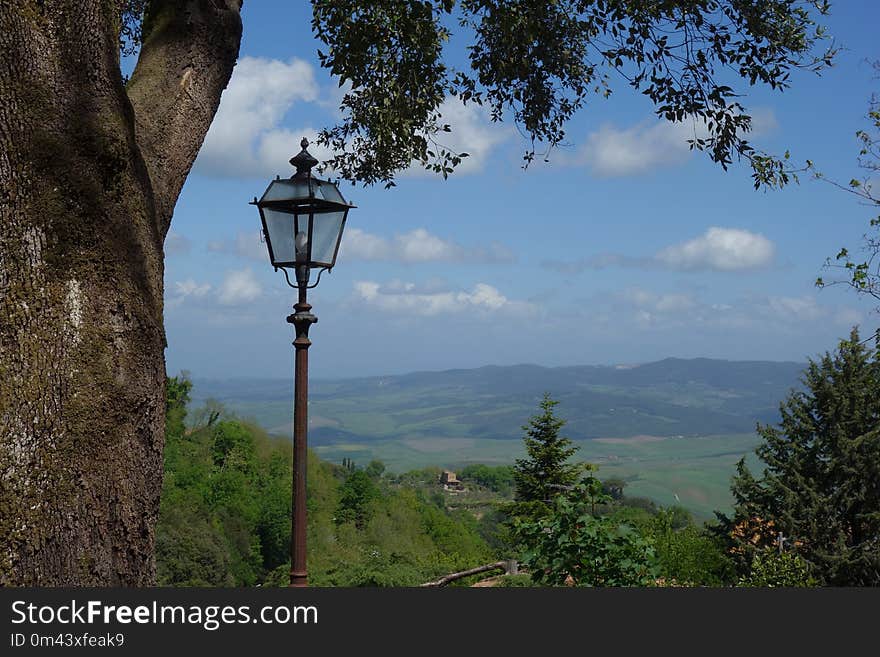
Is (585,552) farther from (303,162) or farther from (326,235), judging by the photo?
(303,162)

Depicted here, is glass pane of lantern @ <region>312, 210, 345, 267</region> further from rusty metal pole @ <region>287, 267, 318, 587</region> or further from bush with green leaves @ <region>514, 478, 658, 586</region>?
bush with green leaves @ <region>514, 478, 658, 586</region>

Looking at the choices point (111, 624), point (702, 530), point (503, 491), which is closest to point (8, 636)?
point (111, 624)

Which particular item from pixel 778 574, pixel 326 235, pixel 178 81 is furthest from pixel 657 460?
pixel 178 81

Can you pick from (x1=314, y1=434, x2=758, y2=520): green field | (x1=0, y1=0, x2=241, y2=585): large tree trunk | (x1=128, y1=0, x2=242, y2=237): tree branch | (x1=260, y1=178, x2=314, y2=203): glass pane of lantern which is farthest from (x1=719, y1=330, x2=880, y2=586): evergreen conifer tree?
(x1=314, y1=434, x2=758, y2=520): green field

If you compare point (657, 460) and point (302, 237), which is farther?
point (657, 460)

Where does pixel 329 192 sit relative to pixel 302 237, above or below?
above

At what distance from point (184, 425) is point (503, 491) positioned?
61.0m

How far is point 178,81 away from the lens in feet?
13.2

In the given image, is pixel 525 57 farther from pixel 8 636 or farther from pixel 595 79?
pixel 8 636

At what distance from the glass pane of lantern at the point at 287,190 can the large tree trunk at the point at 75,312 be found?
1554mm

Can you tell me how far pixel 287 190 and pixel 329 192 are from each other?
252 millimetres

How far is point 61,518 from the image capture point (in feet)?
9.93

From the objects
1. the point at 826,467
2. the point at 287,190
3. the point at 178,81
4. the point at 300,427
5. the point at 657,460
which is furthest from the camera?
the point at 657,460

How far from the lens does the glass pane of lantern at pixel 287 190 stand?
507 centimetres
